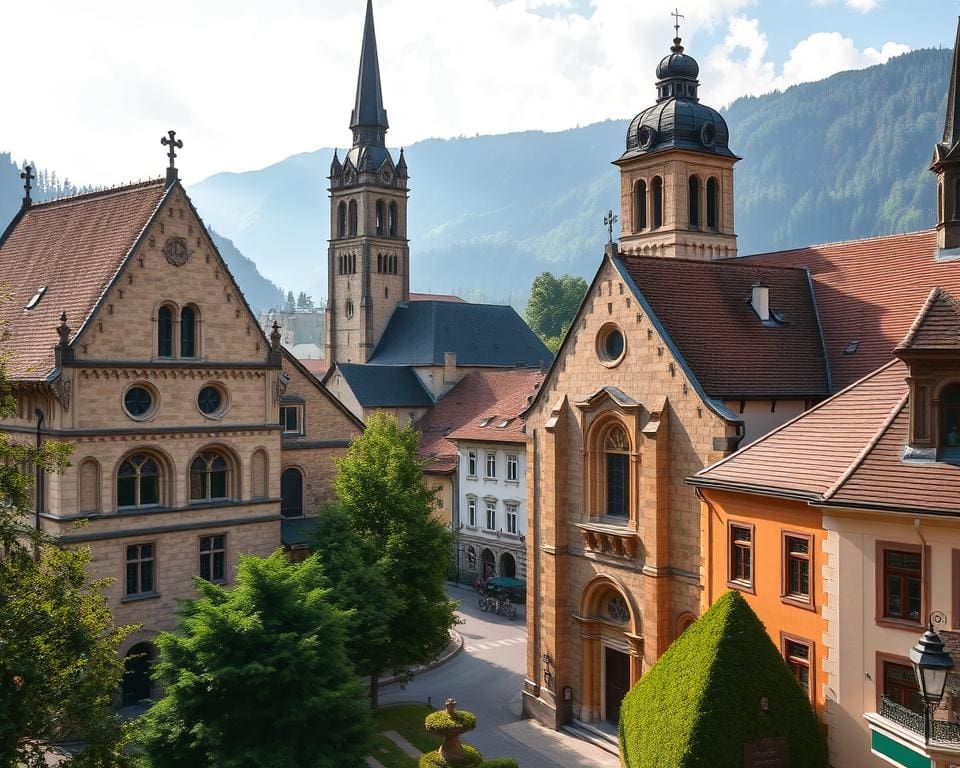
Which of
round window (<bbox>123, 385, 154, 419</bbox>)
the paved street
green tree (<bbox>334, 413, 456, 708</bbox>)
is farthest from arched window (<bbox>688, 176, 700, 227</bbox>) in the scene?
round window (<bbox>123, 385, 154, 419</bbox>)

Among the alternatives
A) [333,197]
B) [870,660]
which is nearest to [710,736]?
[870,660]

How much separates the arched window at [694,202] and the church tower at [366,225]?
47.0m

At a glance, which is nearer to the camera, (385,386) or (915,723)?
(915,723)

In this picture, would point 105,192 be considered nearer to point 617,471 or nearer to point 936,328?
point 617,471

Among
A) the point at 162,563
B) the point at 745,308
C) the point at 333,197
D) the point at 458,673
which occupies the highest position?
the point at 333,197

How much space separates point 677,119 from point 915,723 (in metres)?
35.9

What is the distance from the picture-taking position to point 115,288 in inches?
1342

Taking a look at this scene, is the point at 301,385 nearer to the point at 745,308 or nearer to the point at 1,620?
the point at 745,308

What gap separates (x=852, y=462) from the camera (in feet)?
74.5

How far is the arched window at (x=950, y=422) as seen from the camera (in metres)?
20.8

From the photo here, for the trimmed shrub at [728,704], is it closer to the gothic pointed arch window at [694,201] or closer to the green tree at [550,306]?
the gothic pointed arch window at [694,201]

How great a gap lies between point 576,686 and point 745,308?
14867 millimetres

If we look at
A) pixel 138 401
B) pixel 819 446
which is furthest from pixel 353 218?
pixel 819 446

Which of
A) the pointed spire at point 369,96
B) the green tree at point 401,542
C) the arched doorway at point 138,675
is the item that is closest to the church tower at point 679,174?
the green tree at point 401,542
